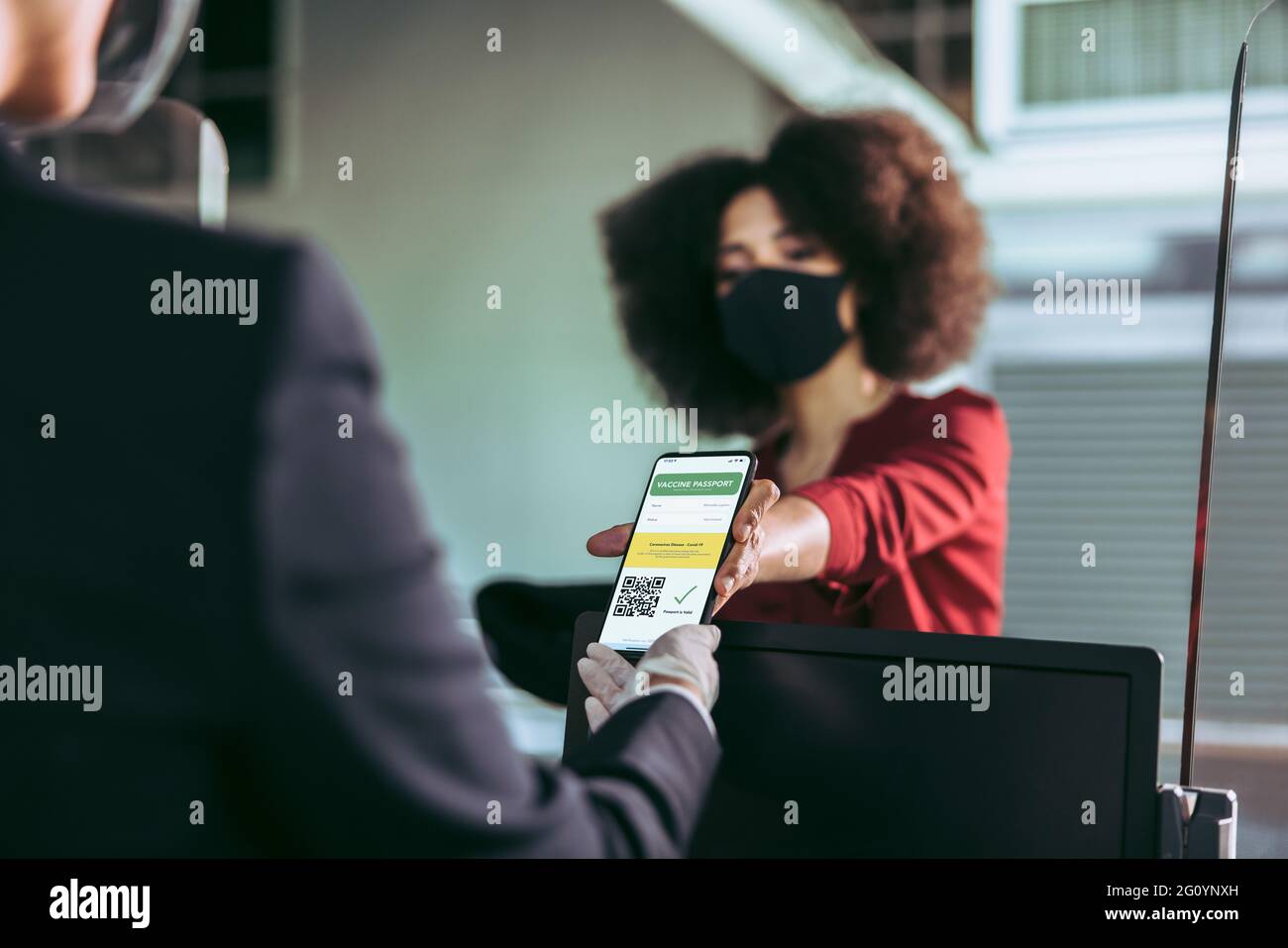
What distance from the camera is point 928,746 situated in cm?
81

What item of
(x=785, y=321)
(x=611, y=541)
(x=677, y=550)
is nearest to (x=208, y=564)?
(x=677, y=550)

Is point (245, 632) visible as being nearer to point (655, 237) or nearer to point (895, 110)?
point (655, 237)

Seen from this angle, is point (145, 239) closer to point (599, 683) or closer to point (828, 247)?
point (599, 683)

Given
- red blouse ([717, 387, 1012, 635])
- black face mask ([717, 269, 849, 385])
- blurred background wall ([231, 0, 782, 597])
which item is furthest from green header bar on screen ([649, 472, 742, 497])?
blurred background wall ([231, 0, 782, 597])

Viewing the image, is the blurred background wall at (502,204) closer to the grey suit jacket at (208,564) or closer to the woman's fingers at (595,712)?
the woman's fingers at (595,712)

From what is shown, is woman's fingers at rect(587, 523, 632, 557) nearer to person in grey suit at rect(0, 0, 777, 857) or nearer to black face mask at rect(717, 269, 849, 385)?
person in grey suit at rect(0, 0, 777, 857)

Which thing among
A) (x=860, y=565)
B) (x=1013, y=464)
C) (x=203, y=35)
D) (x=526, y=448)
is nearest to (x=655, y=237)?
(x=860, y=565)

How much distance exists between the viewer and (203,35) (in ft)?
15.3

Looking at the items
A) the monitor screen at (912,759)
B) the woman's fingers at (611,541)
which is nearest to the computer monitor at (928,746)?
the monitor screen at (912,759)

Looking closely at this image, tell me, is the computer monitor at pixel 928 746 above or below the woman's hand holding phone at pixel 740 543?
below

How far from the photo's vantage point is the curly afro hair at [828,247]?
78.0 inches

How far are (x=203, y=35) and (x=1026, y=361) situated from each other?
326cm

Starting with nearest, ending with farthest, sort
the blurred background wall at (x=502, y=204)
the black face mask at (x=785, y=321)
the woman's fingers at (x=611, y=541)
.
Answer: the woman's fingers at (x=611, y=541), the black face mask at (x=785, y=321), the blurred background wall at (x=502, y=204)

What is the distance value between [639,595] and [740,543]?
0.37ft
